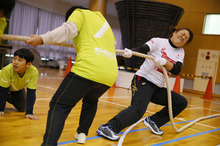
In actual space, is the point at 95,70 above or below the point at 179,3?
below

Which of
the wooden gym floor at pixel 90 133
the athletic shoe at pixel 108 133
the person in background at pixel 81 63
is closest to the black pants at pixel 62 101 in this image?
the person in background at pixel 81 63

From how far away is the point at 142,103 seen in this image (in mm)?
2863

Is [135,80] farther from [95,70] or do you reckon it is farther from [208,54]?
[208,54]

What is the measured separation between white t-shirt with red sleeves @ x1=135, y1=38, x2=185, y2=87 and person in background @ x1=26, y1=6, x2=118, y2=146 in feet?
3.23

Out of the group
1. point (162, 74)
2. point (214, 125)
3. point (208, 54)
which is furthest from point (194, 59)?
point (162, 74)

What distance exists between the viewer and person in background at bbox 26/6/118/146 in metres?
1.85

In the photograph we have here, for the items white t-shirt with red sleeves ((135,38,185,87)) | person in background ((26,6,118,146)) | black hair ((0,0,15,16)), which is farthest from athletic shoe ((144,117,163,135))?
black hair ((0,0,15,16))

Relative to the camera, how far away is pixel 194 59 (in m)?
Result: 12.0

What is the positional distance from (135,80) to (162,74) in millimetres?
328

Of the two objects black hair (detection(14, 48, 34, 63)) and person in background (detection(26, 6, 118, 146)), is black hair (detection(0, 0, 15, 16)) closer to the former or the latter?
person in background (detection(26, 6, 118, 146))

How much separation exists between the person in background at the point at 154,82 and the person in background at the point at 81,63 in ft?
2.47

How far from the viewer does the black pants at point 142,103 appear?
9.10 ft

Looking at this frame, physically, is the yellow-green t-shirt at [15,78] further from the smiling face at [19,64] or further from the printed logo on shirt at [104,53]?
the printed logo on shirt at [104,53]

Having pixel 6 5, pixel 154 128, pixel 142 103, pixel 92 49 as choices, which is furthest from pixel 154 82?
pixel 6 5
